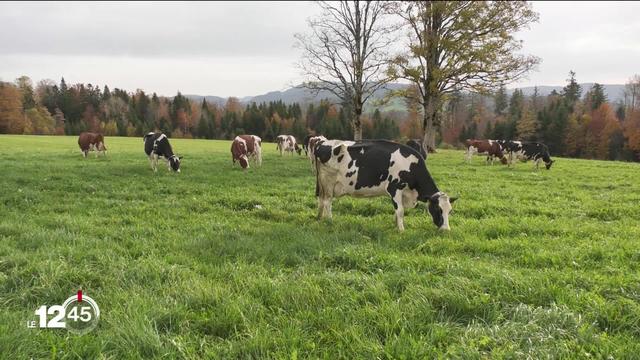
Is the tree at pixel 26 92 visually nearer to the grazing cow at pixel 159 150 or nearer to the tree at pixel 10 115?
the tree at pixel 10 115

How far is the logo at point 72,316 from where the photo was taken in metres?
4.21

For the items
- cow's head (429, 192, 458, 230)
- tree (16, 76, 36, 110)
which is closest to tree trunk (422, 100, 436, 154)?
cow's head (429, 192, 458, 230)

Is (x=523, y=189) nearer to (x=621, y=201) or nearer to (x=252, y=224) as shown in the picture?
(x=621, y=201)

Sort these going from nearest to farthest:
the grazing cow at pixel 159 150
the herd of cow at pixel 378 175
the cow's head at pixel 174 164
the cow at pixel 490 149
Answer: the herd of cow at pixel 378 175, the cow's head at pixel 174 164, the grazing cow at pixel 159 150, the cow at pixel 490 149

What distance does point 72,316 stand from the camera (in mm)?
4395

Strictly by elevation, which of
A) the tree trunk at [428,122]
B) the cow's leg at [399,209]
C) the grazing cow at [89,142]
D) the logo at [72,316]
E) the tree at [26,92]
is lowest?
the logo at [72,316]

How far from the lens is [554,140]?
233 ft

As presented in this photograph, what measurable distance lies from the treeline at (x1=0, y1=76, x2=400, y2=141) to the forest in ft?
0.70

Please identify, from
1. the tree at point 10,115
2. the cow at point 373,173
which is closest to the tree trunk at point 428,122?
the cow at point 373,173

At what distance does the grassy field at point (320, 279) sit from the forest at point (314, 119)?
58554 mm

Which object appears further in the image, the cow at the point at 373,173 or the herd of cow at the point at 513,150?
the herd of cow at the point at 513,150

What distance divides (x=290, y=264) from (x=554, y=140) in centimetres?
7568

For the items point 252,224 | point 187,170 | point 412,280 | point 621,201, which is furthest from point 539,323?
point 187,170

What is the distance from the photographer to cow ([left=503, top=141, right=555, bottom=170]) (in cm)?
2467
